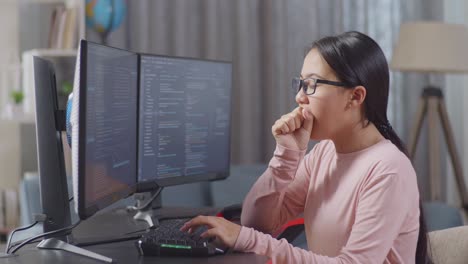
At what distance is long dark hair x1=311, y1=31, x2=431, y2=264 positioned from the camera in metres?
1.60

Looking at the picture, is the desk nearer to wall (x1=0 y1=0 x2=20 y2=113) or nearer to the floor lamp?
wall (x1=0 y1=0 x2=20 y2=113)

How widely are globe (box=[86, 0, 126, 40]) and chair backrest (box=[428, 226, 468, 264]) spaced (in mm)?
2371

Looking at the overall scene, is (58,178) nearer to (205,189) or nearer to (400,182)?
(400,182)

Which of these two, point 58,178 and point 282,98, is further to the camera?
point 282,98

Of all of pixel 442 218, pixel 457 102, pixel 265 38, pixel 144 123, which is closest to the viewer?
pixel 144 123

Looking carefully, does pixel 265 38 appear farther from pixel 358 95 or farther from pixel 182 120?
pixel 358 95

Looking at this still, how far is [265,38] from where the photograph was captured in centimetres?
433

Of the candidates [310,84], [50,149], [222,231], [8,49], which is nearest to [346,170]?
[310,84]

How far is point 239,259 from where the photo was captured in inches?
60.4

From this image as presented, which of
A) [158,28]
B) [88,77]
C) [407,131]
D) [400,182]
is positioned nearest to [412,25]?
[407,131]

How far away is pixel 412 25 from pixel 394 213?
2.55m

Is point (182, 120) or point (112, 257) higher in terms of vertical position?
point (182, 120)

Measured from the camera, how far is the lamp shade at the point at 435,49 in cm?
385

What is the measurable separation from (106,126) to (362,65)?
532 mm
